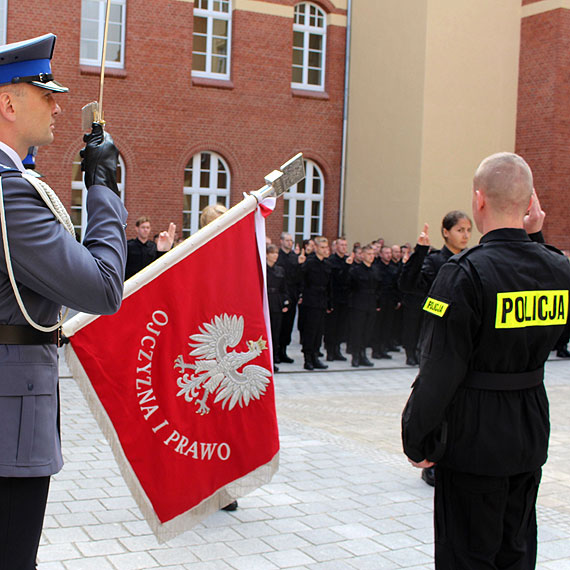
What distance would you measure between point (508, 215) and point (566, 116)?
19.9 m

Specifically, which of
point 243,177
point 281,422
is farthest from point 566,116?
point 281,422

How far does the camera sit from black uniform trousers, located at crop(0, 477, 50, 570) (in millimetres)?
2160

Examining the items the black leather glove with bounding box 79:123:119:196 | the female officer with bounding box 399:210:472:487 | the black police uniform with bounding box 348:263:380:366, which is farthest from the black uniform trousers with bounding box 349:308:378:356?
the black leather glove with bounding box 79:123:119:196

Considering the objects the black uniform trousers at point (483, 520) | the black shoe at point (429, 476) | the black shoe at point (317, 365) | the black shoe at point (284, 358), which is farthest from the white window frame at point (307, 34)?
the black uniform trousers at point (483, 520)

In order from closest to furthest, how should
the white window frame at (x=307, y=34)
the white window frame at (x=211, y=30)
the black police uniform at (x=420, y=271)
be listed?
1. the black police uniform at (x=420, y=271)
2. the white window frame at (x=211, y=30)
3. the white window frame at (x=307, y=34)

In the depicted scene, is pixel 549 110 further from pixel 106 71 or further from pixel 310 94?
pixel 106 71

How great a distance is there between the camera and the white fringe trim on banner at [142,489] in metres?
3.98

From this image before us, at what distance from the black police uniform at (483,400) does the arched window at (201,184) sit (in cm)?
1802

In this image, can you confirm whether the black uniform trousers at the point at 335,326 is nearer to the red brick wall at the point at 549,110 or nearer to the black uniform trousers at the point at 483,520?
the red brick wall at the point at 549,110

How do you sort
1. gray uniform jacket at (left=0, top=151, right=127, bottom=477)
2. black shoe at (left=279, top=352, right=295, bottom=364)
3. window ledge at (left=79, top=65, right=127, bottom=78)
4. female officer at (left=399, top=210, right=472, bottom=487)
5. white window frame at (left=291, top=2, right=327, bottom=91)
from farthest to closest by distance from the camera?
white window frame at (left=291, top=2, right=327, bottom=91) → window ledge at (left=79, top=65, right=127, bottom=78) → black shoe at (left=279, top=352, right=295, bottom=364) → female officer at (left=399, top=210, right=472, bottom=487) → gray uniform jacket at (left=0, top=151, right=127, bottom=477)

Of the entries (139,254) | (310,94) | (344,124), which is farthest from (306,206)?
(139,254)

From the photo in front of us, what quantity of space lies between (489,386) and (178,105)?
1825 centimetres

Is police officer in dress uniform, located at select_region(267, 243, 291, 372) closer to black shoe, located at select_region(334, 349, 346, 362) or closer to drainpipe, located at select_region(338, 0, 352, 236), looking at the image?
black shoe, located at select_region(334, 349, 346, 362)

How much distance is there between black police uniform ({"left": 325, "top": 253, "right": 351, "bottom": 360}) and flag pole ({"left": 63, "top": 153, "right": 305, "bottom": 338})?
955cm
